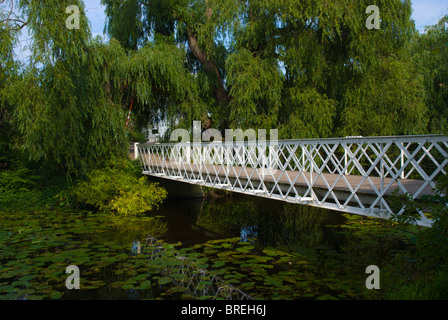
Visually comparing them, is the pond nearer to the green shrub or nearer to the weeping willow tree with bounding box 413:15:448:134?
the green shrub

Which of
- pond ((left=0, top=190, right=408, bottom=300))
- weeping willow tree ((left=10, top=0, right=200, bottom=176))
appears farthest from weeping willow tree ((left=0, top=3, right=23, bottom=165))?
pond ((left=0, top=190, right=408, bottom=300))

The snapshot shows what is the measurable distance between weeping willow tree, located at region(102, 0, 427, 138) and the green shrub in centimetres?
355

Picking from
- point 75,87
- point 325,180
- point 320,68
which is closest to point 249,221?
point 325,180

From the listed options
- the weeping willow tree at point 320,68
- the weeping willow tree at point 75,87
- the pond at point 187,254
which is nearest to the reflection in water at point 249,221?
the pond at point 187,254

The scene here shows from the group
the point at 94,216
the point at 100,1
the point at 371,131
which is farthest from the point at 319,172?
the point at 100,1

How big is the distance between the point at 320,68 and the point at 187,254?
6.77m

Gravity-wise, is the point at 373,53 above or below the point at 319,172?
above

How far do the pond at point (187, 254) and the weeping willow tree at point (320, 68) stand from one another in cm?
288

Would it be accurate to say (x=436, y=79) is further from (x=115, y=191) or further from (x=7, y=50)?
(x=7, y=50)

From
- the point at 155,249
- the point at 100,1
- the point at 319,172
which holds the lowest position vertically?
the point at 155,249

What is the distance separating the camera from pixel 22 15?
9773 millimetres

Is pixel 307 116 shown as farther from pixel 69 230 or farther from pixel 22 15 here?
pixel 22 15

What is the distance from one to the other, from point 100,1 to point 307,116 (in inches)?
353

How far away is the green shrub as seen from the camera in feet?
35.0
